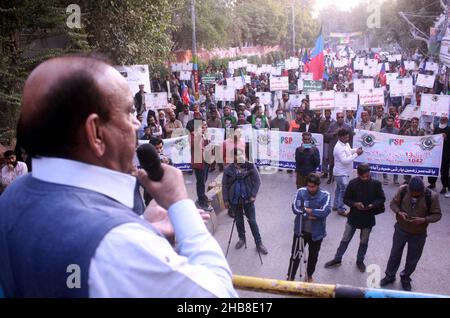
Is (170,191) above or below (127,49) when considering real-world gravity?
below

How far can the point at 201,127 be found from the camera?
988 centimetres

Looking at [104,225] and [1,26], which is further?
[1,26]

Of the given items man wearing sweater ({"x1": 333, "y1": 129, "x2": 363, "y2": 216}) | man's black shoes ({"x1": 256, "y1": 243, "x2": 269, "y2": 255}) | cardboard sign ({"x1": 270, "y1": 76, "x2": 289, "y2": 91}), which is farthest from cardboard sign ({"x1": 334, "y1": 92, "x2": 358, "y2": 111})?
man's black shoes ({"x1": 256, "y1": 243, "x2": 269, "y2": 255})

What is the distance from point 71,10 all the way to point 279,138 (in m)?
5.45

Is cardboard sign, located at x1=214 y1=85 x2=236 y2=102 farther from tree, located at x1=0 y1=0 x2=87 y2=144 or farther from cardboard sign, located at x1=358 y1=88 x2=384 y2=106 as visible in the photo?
tree, located at x1=0 y1=0 x2=87 y2=144

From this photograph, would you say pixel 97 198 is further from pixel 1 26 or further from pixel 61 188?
pixel 1 26

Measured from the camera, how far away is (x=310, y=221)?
5.59m

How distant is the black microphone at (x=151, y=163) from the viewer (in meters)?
1.24

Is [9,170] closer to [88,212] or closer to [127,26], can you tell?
[88,212]

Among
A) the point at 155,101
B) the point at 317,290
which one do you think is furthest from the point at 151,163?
the point at 155,101

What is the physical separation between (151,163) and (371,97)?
476 inches

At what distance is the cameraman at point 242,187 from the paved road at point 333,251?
0.39 metres
